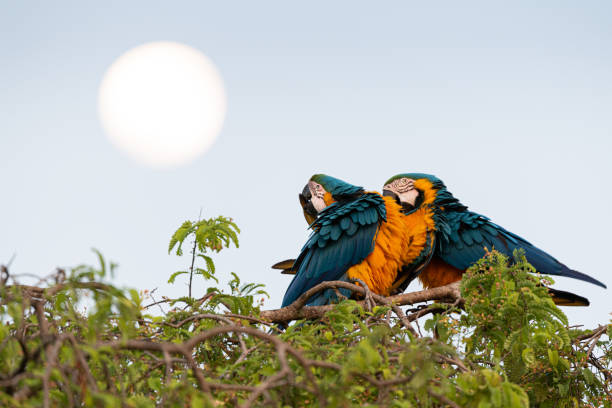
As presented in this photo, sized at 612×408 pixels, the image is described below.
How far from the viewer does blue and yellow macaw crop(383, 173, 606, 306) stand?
443 centimetres

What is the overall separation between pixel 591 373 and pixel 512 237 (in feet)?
5.94

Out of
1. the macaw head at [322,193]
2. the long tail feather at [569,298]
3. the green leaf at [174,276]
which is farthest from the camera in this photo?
the macaw head at [322,193]

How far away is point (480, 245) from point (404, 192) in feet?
2.55

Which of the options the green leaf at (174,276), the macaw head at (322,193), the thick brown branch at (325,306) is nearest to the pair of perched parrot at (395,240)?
the macaw head at (322,193)

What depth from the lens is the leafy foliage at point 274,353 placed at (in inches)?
53.5

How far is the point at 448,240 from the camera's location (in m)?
4.48

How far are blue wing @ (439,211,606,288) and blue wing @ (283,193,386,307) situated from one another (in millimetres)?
699

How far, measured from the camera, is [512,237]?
466cm

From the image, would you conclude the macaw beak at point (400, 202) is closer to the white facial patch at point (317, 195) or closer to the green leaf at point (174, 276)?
the white facial patch at point (317, 195)

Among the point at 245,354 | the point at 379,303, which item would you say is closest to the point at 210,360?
the point at 245,354

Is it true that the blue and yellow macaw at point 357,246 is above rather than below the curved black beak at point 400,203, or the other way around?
below

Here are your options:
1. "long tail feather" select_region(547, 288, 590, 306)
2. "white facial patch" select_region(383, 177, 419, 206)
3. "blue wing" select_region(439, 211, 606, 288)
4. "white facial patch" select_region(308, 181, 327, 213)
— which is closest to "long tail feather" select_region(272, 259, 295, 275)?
"white facial patch" select_region(308, 181, 327, 213)

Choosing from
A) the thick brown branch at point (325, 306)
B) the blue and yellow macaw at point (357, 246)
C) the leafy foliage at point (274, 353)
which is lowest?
the leafy foliage at point (274, 353)

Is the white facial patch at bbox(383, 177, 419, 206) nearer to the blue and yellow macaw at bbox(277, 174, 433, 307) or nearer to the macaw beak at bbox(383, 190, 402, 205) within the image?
the macaw beak at bbox(383, 190, 402, 205)
